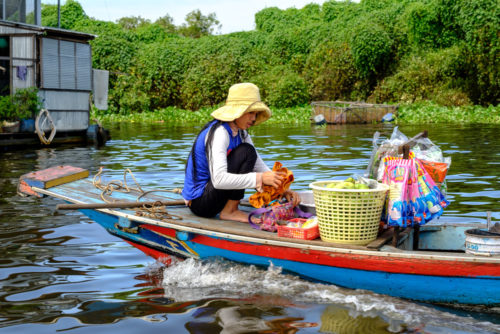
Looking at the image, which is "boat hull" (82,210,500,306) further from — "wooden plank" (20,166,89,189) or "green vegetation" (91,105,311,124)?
"green vegetation" (91,105,311,124)

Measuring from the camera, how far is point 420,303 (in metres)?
3.85

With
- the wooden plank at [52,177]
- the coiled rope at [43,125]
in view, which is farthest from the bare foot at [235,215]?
the coiled rope at [43,125]

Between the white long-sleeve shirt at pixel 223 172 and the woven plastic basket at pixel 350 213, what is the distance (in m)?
0.60

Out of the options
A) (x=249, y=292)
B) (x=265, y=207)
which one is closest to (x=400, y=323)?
(x=249, y=292)

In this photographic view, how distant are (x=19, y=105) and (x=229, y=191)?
1167 cm

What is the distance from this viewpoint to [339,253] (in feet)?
12.7

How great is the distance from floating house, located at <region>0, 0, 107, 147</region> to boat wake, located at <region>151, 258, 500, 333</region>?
11289mm

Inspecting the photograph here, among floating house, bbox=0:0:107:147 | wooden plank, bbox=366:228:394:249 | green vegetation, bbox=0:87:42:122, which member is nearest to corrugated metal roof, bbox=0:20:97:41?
floating house, bbox=0:0:107:147

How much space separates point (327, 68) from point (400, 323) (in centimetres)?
2686

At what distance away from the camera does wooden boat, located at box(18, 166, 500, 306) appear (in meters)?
3.67

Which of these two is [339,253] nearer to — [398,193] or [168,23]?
[398,193]

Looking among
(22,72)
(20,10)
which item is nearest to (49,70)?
(22,72)

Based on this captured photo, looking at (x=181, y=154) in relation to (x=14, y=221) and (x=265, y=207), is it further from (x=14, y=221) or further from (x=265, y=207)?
(x=265, y=207)

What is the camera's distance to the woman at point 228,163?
4414 mm
